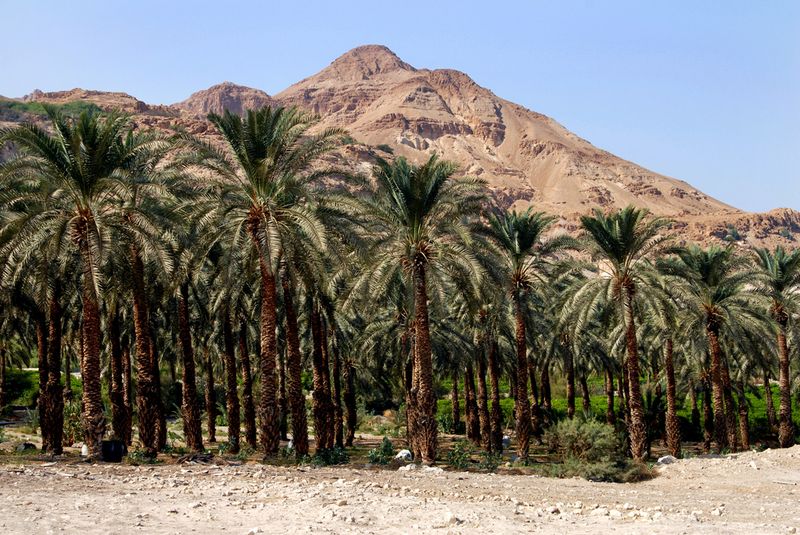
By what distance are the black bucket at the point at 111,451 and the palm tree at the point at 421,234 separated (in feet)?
27.7

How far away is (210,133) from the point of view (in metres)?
151

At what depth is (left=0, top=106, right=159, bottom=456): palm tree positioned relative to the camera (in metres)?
20.2

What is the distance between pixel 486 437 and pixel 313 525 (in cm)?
2295

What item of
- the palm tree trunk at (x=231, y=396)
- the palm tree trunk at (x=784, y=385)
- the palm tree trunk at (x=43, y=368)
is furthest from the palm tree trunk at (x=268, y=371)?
the palm tree trunk at (x=784, y=385)

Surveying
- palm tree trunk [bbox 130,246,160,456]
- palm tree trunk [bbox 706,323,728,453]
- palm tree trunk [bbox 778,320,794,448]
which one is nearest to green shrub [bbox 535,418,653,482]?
palm tree trunk [bbox 706,323,728,453]

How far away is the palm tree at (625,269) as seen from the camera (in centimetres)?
2866

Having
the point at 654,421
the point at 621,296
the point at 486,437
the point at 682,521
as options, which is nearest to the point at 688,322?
the point at 621,296

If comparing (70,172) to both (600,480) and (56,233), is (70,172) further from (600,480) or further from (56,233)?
(600,480)

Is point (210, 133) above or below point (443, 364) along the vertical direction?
above

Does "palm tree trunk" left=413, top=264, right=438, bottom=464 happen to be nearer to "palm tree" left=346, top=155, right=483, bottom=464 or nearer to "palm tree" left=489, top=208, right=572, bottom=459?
"palm tree" left=346, top=155, right=483, bottom=464

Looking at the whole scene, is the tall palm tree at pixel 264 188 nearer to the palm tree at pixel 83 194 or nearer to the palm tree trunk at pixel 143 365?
the palm tree trunk at pixel 143 365

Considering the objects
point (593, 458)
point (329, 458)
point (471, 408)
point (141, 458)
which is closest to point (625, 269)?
point (593, 458)

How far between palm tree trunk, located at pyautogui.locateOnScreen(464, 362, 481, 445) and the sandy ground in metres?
18.7

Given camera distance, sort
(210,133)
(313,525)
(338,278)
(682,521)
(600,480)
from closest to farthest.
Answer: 1. (313,525)
2. (682,521)
3. (600,480)
4. (338,278)
5. (210,133)
